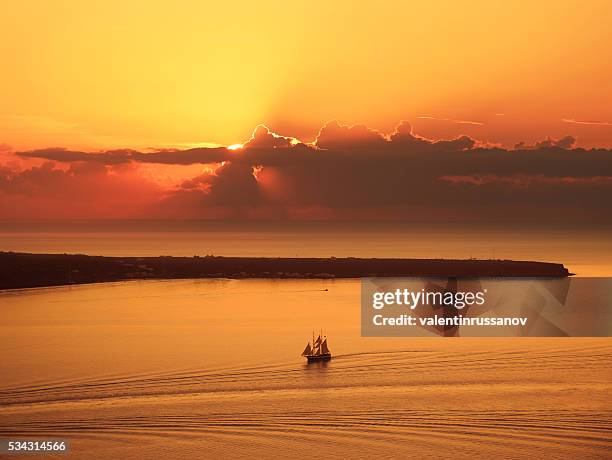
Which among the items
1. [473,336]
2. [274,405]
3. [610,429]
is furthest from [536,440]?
[473,336]

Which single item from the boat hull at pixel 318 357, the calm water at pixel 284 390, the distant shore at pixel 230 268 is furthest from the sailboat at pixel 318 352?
the distant shore at pixel 230 268

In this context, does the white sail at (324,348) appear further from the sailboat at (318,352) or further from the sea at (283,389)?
the sea at (283,389)

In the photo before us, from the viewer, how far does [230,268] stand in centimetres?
13788

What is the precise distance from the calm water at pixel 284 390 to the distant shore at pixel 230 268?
36287 mm

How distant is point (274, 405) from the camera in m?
48.9

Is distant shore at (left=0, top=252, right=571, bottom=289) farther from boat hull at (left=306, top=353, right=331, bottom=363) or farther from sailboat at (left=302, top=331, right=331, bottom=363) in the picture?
boat hull at (left=306, top=353, right=331, bottom=363)

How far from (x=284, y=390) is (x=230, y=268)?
8526 centimetres

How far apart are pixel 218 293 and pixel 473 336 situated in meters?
41.8

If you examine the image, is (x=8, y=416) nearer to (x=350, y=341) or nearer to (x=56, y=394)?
(x=56, y=394)

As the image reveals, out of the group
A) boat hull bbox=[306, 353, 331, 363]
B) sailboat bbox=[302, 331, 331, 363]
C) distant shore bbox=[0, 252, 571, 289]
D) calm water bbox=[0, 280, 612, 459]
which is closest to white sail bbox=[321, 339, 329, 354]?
sailboat bbox=[302, 331, 331, 363]

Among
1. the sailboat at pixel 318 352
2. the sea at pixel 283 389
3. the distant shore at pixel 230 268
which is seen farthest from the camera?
the distant shore at pixel 230 268

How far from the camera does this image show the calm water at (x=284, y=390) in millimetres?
42375

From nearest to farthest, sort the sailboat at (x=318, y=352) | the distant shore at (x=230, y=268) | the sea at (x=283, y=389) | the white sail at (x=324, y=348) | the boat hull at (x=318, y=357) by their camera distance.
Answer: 1. the sea at (x=283, y=389)
2. the boat hull at (x=318, y=357)
3. the sailboat at (x=318, y=352)
4. the white sail at (x=324, y=348)
5. the distant shore at (x=230, y=268)

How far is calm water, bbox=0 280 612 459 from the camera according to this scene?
1668 inches
